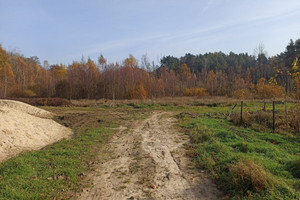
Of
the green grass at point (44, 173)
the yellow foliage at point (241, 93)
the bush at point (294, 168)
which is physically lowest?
the green grass at point (44, 173)

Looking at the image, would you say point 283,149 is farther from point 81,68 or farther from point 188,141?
point 81,68

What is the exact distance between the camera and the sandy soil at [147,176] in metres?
3.94

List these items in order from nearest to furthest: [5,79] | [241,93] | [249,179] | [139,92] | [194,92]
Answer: [249,179] → [241,93] → [139,92] → [5,79] → [194,92]

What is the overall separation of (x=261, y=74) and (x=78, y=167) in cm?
5610

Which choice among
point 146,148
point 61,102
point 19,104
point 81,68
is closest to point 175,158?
point 146,148

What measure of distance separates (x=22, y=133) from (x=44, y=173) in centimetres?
400

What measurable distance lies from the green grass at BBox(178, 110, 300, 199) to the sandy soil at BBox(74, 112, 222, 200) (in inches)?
14.6

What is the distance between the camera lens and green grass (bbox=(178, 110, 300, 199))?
11.7 ft

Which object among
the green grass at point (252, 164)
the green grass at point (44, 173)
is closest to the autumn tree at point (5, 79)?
the green grass at point (44, 173)

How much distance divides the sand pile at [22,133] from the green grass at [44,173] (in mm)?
942

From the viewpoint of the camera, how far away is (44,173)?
475cm

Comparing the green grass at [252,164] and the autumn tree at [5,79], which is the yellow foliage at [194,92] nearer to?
the green grass at [252,164]

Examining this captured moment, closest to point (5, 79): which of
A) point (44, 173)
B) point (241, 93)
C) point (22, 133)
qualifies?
point (22, 133)

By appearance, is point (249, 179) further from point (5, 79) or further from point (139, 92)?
point (5, 79)
